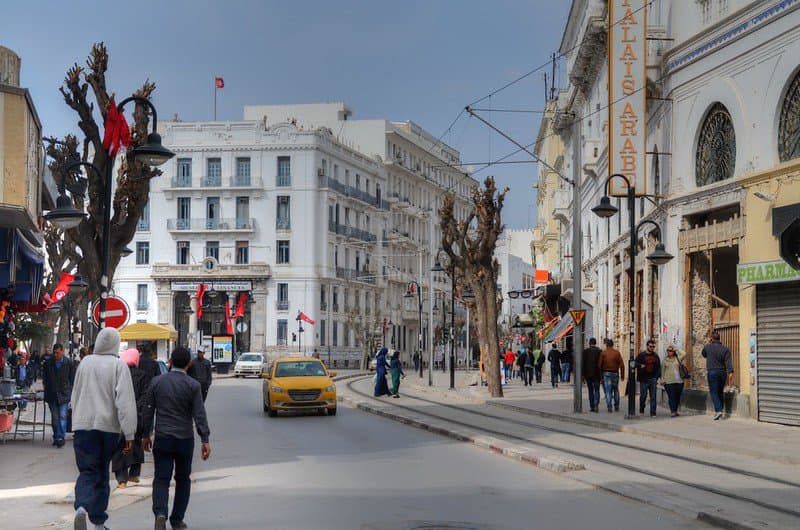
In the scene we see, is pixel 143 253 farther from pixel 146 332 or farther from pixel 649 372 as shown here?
pixel 649 372

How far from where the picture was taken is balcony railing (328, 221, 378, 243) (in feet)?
283

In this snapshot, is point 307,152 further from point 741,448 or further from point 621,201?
point 741,448

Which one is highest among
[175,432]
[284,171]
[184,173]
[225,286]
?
[284,171]

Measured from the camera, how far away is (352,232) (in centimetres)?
8994

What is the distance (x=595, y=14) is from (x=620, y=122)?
7.04m

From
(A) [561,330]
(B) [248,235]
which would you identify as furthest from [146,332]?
(B) [248,235]

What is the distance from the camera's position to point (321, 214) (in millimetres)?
83875

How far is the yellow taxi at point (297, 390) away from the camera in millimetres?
26969

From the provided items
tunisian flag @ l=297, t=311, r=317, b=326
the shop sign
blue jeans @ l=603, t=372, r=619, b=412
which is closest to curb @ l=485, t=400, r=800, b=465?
blue jeans @ l=603, t=372, r=619, b=412

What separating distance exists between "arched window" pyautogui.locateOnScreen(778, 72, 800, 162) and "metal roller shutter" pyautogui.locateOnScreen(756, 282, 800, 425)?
2.72 meters

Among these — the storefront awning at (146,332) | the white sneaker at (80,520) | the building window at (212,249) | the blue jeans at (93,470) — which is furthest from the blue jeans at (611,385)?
the building window at (212,249)

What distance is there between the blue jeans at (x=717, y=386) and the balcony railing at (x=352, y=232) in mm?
62945

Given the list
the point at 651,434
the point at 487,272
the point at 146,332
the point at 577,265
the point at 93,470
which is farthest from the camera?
the point at 146,332

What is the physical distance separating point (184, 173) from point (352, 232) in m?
14.6
